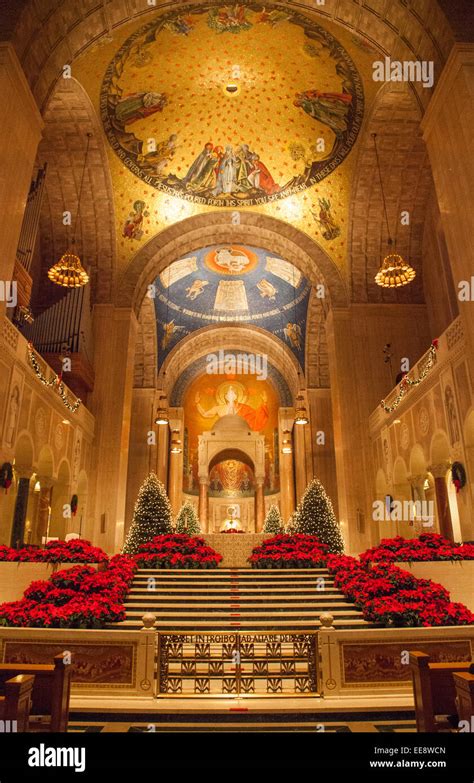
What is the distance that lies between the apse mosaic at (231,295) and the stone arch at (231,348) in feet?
1.02

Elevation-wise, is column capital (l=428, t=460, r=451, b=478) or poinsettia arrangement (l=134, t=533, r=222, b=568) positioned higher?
column capital (l=428, t=460, r=451, b=478)

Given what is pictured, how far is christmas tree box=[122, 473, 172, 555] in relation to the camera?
507 inches

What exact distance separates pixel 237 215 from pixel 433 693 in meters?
15.0

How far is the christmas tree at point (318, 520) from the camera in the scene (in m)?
13.3

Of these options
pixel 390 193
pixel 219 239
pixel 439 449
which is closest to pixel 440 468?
pixel 439 449

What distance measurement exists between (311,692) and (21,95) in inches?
347

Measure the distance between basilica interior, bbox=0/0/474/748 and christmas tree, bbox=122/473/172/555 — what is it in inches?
52.2

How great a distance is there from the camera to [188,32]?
1245 cm

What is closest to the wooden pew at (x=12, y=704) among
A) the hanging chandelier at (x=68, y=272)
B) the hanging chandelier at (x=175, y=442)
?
the hanging chandelier at (x=68, y=272)

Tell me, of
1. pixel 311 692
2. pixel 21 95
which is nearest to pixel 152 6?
pixel 21 95

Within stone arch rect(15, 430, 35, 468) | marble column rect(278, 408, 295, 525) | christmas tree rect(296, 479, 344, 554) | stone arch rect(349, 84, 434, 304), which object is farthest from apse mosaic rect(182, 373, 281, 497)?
stone arch rect(15, 430, 35, 468)

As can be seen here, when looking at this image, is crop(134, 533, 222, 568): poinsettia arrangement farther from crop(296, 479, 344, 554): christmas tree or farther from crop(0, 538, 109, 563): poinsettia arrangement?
crop(296, 479, 344, 554): christmas tree
